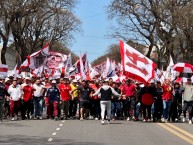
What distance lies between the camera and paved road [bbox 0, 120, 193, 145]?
1473 cm

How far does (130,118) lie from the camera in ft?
77.8

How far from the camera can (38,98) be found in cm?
2334

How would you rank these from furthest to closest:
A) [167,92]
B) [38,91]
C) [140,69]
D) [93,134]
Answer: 1. [38,91]
2. [167,92]
3. [140,69]
4. [93,134]

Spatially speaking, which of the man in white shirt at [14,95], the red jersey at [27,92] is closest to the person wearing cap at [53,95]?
the red jersey at [27,92]

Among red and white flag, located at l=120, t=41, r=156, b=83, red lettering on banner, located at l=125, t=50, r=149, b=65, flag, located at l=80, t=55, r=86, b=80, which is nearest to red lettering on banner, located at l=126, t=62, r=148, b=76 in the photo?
red and white flag, located at l=120, t=41, r=156, b=83

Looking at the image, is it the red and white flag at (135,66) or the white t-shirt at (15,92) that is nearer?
the red and white flag at (135,66)

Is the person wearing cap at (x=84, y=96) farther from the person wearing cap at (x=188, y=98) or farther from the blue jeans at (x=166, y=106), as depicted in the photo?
the person wearing cap at (x=188, y=98)

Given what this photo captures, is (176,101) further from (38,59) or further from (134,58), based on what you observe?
(38,59)

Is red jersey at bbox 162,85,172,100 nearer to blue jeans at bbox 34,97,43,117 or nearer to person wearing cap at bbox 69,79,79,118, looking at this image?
person wearing cap at bbox 69,79,79,118

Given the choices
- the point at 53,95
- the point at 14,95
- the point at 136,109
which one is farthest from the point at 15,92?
the point at 136,109

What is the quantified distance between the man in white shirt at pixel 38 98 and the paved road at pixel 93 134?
8.31ft

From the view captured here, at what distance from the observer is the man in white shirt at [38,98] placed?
76.3 ft

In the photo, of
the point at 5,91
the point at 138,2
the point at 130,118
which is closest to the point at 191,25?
the point at 138,2

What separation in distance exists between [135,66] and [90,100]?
2.73 m
